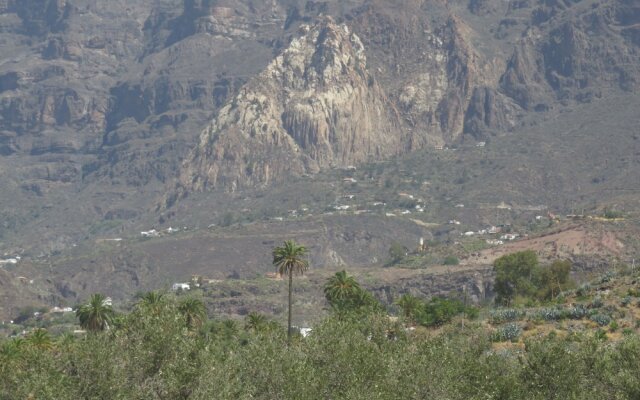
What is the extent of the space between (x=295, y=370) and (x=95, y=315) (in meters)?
64.3

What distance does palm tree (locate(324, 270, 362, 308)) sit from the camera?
160m

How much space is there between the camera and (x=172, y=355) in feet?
294

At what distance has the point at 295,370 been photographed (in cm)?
8700

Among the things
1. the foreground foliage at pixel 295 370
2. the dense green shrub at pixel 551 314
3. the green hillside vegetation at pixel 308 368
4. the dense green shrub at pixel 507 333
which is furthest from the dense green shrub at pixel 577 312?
the foreground foliage at pixel 295 370

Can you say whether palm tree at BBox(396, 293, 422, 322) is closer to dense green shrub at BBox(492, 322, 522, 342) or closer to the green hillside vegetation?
dense green shrub at BBox(492, 322, 522, 342)

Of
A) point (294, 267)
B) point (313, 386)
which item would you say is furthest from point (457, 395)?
point (294, 267)

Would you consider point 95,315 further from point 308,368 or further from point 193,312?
point 308,368

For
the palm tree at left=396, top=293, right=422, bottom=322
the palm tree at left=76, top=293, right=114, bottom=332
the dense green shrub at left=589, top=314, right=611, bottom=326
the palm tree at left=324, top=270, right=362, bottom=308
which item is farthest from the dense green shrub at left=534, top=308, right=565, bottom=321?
the palm tree at left=76, top=293, right=114, bottom=332

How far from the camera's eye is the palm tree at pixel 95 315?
477ft

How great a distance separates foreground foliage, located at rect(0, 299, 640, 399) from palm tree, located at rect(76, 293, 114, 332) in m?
49.0

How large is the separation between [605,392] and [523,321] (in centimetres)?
4253

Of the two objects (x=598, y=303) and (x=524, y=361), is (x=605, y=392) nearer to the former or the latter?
(x=524, y=361)

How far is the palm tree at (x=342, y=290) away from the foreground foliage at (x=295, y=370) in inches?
2499

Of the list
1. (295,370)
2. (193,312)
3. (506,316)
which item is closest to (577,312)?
(506,316)
